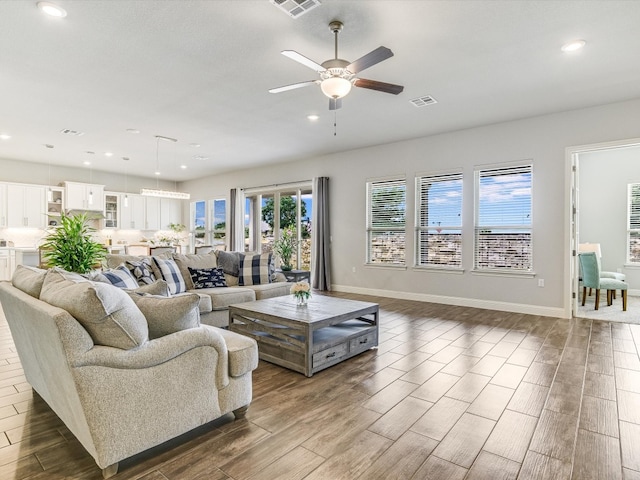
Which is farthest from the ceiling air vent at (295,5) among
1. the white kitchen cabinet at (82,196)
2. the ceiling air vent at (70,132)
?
the white kitchen cabinet at (82,196)

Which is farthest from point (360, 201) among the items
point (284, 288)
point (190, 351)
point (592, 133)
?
point (190, 351)

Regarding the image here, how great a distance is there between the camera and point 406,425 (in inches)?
87.3

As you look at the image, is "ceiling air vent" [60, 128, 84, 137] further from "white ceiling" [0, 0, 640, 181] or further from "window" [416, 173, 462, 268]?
"window" [416, 173, 462, 268]

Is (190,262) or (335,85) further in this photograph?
(190,262)

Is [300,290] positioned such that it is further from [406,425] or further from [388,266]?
[388,266]

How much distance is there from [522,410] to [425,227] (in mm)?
4325

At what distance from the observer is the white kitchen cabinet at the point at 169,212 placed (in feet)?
35.9

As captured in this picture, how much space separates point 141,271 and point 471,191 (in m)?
5.04

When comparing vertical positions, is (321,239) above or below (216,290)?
above

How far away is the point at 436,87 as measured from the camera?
4.24m

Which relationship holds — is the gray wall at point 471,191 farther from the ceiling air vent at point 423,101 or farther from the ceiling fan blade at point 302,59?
the ceiling fan blade at point 302,59

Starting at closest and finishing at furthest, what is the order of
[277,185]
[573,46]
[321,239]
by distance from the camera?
[573,46], [321,239], [277,185]

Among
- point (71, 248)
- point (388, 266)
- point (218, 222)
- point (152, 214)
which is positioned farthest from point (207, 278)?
point (152, 214)

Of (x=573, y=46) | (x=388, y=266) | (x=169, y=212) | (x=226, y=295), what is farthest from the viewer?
(x=169, y=212)
